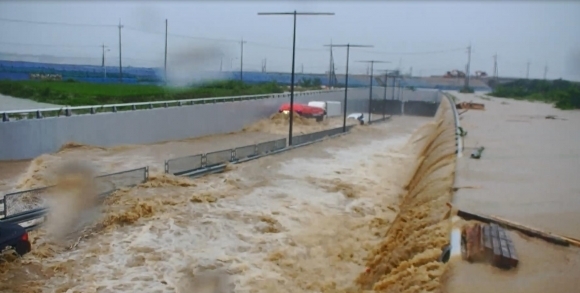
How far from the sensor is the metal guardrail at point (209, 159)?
1733cm

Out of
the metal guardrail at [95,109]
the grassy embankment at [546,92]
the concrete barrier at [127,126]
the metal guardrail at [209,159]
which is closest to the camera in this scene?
the metal guardrail at [209,159]

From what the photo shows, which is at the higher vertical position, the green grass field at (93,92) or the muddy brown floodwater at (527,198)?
the green grass field at (93,92)

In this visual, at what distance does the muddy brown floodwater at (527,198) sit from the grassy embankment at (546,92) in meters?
21.1

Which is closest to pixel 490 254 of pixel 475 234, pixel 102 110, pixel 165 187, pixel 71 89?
pixel 475 234

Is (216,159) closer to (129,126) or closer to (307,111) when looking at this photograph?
(129,126)

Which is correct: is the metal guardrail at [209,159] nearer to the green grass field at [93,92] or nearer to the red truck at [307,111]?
the green grass field at [93,92]

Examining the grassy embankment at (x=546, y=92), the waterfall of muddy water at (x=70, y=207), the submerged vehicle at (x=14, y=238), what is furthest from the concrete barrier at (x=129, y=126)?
the grassy embankment at (x=546, y=92)

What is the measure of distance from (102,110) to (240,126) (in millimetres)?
13930

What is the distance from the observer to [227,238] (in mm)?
12164

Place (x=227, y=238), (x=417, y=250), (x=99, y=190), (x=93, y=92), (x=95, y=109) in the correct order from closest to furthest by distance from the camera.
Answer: (x=417, y=250)
(x=227, y=238)
(x=99, y=190)
(x=95, y=109)
(x=93, y=92)

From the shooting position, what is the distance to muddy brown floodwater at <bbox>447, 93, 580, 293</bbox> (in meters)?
7.03

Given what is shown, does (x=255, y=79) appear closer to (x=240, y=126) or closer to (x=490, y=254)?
(x=240, y=126)

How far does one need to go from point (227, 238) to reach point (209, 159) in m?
6.94

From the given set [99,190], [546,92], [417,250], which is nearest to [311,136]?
[99,190]
